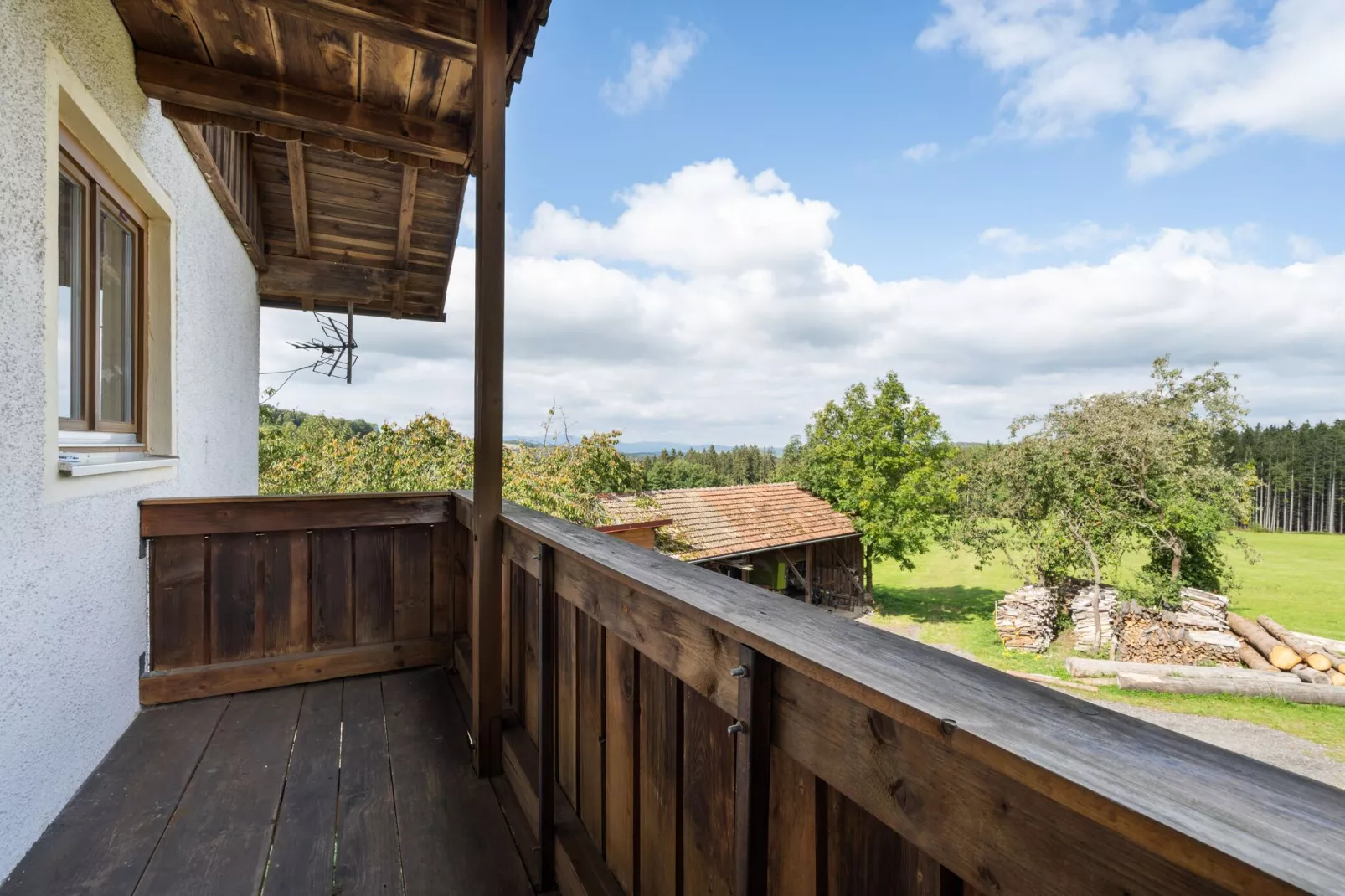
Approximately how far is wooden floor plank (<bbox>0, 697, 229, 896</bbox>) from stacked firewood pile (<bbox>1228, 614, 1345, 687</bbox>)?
1046 centimetres

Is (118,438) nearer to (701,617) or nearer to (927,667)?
(701,617)

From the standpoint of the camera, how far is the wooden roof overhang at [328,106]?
2178mm

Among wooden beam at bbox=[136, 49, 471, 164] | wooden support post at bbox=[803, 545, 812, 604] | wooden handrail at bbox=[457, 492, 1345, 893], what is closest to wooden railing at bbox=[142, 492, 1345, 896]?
wooden handrail at bbox=[457, 492, 1345, 893]

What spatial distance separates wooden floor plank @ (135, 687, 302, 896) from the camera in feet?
5.00

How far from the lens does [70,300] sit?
1.98m

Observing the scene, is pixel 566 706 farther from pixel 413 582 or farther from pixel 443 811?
pixel 413 582

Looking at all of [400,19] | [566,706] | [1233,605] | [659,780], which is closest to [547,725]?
[566,706]

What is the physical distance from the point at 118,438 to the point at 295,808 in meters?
1.60

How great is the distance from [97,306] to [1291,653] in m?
12.8

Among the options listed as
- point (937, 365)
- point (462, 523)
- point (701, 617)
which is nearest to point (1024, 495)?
point (462, 523)

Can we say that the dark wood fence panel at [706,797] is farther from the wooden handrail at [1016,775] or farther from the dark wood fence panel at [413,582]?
the dark wood fence panel at [413,582]

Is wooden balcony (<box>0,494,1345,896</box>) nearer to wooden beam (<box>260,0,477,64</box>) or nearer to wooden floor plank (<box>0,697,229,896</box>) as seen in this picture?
wooden floor plank (<box>0,697,229,896</box>)

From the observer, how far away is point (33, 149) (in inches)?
62.4

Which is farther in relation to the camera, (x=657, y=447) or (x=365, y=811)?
(x=657, y=447)
